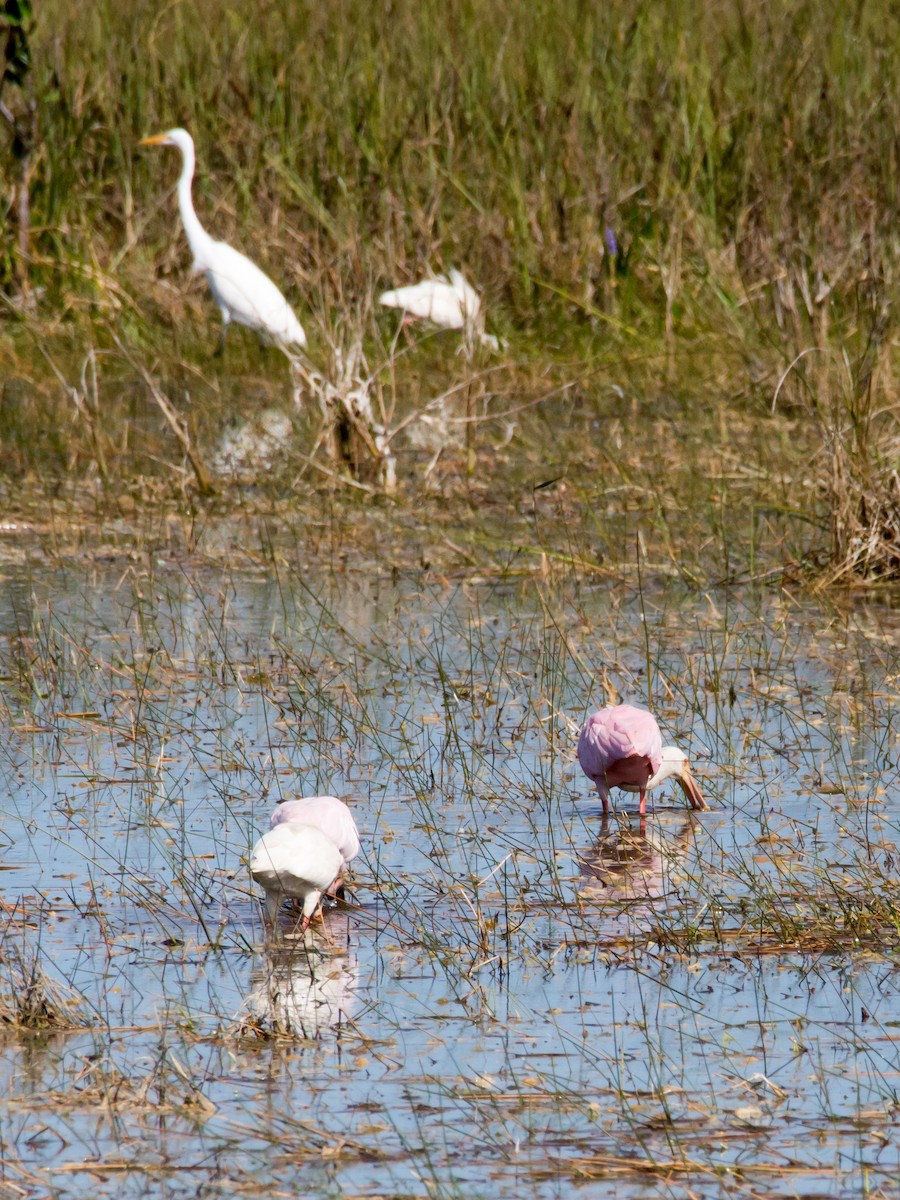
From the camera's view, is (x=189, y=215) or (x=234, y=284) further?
(x=189, y=215)

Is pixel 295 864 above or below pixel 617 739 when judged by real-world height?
below

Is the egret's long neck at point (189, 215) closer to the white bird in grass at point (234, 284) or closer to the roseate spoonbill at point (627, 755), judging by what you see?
the white bird in grass at point (234, 284)

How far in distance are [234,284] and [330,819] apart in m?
7.35

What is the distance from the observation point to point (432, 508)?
863cm

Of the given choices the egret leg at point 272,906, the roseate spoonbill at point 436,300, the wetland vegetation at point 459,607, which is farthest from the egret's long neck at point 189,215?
the egret leg at point 272,906

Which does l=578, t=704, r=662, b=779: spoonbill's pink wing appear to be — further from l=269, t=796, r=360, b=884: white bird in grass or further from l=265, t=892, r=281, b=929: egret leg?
l=265, t=892, r=281, b=929: egret leg

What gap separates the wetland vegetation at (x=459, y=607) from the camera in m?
3.42

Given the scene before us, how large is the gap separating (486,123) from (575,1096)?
385 inches

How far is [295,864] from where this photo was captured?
3.95m

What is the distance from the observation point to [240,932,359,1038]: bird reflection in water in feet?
11.9

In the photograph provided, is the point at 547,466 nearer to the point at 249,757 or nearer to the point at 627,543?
the point at 627,543

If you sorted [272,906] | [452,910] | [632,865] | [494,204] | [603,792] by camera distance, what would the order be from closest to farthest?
[272,906] → [452,910] → [632,865] → [603,792] → [494,204]

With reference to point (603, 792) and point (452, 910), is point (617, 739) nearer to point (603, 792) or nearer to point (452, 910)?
point (603, 792)

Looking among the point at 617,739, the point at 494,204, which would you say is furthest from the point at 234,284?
the point at 617,739
